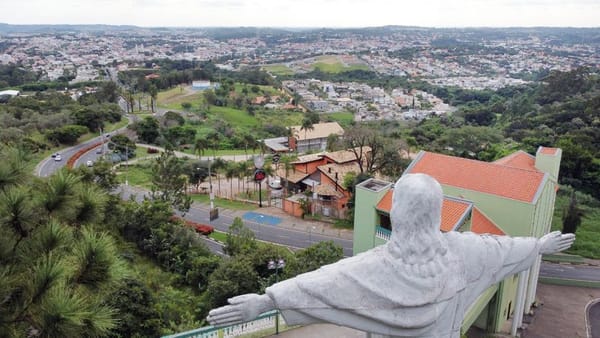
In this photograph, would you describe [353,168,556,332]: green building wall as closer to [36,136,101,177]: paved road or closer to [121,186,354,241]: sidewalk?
[121,186,354,241]: sidewalk

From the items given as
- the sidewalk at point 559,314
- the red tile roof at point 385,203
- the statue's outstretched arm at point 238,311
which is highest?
the statue's outstretched arm at point 238,311

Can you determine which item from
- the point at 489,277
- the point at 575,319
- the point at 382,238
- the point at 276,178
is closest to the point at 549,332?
the point at 575,319

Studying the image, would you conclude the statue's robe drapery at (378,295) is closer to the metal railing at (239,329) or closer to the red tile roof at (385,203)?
the metal railing at (239,329)

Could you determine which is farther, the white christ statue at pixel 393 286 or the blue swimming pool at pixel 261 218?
the blue swimming pool at pixel 261 218

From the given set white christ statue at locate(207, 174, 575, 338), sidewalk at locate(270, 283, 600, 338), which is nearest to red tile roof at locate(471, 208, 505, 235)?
sidewalk at locate(270, 283, 600, 338)

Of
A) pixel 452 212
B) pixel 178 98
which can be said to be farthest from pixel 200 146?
pixel 178 98

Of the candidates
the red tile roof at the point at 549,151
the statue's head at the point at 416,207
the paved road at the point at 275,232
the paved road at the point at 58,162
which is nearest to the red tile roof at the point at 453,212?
the red tile roof at the point at 549,151

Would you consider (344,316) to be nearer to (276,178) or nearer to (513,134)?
(276,178)
